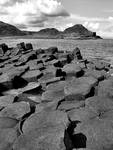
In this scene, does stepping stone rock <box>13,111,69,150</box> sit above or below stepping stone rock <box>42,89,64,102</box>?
above

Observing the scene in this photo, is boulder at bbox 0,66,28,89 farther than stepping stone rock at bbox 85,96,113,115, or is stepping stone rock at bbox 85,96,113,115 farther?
boulder at bbox 0,66,28,89

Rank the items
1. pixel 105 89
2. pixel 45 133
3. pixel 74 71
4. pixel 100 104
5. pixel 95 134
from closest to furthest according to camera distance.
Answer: pixel 45 133
pixel 95 134
pixel 100 104
pixel 105 89
pixel 74 71

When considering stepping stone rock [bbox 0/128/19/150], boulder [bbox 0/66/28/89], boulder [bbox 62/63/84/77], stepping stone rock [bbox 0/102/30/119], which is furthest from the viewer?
boulder [bbox 62/63/84/77]

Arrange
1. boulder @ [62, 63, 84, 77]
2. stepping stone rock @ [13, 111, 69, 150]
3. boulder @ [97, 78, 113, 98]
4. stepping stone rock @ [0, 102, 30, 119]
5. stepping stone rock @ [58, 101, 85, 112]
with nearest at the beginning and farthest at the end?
stepping stone rock @ [13, 111, 69, 150], stepping stone rock @ [0, 102, 30, 119], stepping stone rock @ [58, 101, 85, 112], boulder @ [97, 78, 113, 98], boulder @ [62, 63, 84, 77]

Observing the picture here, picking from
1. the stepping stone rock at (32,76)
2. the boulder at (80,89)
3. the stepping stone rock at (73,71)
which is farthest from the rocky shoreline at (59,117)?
the stepping stone rock at (73,71)

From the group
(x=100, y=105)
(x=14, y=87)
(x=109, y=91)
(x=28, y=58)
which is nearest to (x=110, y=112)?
(x=100, y=105)

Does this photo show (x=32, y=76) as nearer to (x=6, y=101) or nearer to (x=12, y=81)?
(x=12, y=81)

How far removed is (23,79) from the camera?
7250 millimetres

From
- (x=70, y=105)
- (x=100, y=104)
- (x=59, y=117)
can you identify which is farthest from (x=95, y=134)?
(x=70, y=105)

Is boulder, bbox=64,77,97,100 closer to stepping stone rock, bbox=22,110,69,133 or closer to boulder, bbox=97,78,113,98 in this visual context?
boulder, bbox=97,78,113,98

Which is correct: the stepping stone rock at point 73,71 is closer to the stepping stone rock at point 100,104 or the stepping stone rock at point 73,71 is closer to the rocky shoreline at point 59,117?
the rocky shoreline at point 59,117

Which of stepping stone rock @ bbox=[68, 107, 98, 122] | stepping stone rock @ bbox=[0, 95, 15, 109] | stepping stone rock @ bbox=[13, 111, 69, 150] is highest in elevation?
stepping stone rock @ bbox=[13, 111, 69, 150]

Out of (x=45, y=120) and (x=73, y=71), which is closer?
(x=45, y=120)

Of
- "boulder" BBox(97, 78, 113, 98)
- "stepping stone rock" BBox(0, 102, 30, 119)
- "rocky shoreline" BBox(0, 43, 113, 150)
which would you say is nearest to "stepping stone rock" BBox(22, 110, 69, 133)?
"rocky shoreline" BBox(0, 43, 113, 150)
